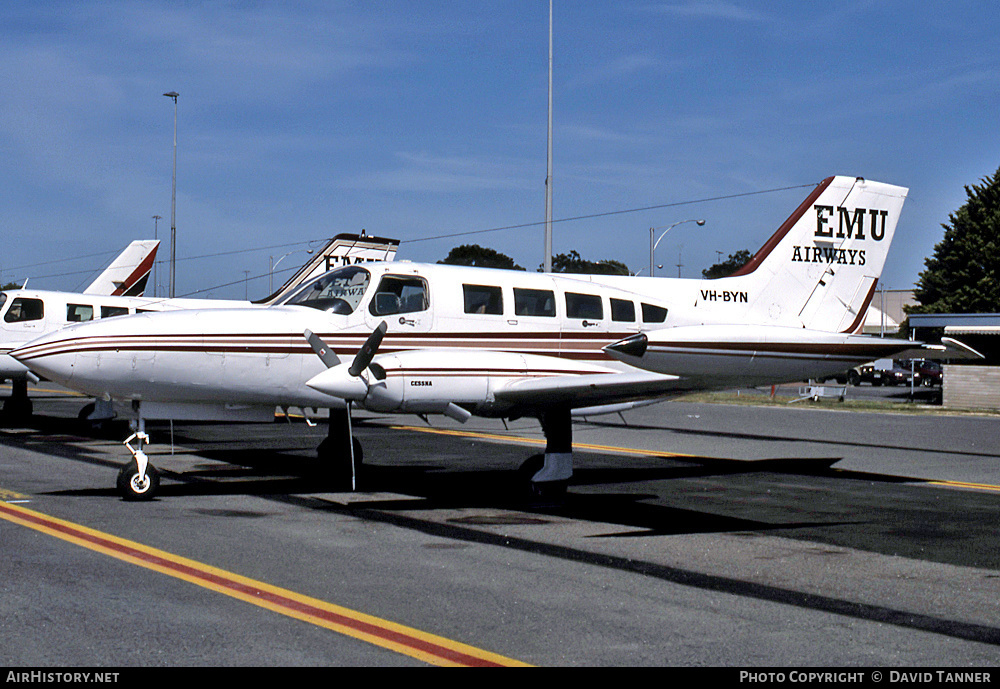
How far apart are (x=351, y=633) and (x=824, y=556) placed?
5.03 m

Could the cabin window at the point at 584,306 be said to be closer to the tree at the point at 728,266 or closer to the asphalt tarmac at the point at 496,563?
the asphalt tarmac at the point at 496,563

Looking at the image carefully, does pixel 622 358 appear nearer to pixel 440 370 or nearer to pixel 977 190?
pixel 440 370

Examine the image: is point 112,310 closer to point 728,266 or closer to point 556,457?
point 556,457

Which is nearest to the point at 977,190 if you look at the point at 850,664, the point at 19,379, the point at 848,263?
the point at 848,263

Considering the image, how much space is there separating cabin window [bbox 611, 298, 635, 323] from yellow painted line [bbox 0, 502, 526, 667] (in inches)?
296

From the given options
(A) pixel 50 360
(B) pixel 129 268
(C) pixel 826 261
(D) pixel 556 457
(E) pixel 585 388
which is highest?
(B) pixel 129 268

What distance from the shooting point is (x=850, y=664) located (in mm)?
5645

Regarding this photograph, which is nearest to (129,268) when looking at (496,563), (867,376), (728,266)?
(496,563)

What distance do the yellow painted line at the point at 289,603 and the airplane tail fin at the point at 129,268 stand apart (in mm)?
29184

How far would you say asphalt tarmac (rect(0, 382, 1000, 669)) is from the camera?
5.95 m

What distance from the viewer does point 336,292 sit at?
12.6m

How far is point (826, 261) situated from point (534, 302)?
→ 6.03 metres

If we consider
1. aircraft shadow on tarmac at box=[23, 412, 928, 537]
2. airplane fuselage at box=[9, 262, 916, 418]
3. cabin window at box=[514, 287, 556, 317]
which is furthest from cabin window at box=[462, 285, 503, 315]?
aircraft shadow on tarmac at box=[23, 412, 928, 537]
